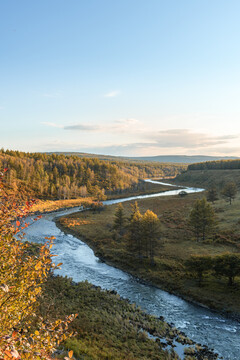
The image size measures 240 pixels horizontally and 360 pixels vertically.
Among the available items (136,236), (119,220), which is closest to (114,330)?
(136,236)

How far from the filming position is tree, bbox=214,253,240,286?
1122 inches

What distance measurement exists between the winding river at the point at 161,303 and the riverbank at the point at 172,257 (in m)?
1.41

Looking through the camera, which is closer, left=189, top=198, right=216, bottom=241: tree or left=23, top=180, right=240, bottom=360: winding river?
left=23, top=180, right=240, bottom=360: winding river

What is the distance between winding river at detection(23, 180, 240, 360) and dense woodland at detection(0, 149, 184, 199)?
2990 inches

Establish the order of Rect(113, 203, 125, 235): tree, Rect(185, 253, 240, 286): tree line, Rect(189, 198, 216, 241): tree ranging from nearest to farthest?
Rect(185, 253, 240, 286): tree line, Rect(189, 198, 216, 241): tree, Rect(113, 203, 125, 235): tree

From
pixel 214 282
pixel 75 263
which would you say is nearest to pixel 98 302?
pixel 75 263

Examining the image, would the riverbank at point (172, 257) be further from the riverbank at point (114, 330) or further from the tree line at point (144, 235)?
the riverbank at point (114, 330)

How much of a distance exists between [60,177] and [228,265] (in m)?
131

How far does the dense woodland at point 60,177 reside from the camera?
4825 inches

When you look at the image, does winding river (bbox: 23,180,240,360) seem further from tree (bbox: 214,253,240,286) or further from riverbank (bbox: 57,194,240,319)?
tree (bbox: 214,253,240,286)

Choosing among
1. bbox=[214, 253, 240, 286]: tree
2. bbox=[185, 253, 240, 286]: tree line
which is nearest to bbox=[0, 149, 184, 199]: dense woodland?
bbox=[185, 253, 240, 286]: tree line

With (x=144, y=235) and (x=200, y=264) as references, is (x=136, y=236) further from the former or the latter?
(x=200, y=264)

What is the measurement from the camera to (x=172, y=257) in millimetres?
40781

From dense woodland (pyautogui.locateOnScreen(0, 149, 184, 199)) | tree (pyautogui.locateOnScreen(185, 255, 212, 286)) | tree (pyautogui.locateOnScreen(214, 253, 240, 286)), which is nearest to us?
tree (pyautogui.locateOnScreen(214, 253, 240, 286))
